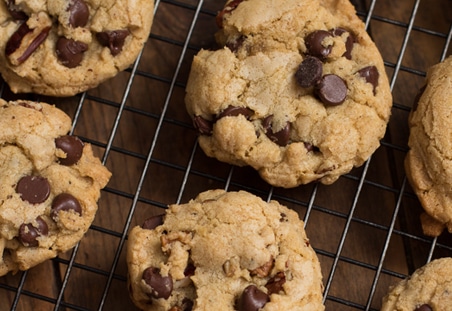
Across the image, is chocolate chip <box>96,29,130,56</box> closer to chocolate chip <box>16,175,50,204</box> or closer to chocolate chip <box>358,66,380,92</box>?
chocolate chip <box>16,175,50,204</box>

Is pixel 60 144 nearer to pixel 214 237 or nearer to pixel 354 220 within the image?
pixel 214 237

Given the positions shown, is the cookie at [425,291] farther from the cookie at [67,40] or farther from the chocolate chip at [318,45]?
the cookie at [67,40]

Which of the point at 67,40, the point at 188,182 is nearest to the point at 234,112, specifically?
the point at 188,182

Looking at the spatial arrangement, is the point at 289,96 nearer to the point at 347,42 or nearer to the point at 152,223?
the point at 347,42

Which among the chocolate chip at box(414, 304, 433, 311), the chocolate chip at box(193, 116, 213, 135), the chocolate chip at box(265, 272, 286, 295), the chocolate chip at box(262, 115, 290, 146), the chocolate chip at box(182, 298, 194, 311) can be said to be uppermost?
the chocolate chip at box(262, 115, 290, 146)

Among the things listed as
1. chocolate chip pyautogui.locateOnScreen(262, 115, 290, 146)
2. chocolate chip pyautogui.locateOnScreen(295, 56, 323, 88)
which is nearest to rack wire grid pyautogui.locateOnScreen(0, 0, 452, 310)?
chocolate chip pyautogui.locateOnScreen(262, 115, 290, 146)

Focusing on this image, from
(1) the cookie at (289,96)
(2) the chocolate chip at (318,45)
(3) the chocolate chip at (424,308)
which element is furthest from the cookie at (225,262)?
(2) the chocolate chip at (318,45)
